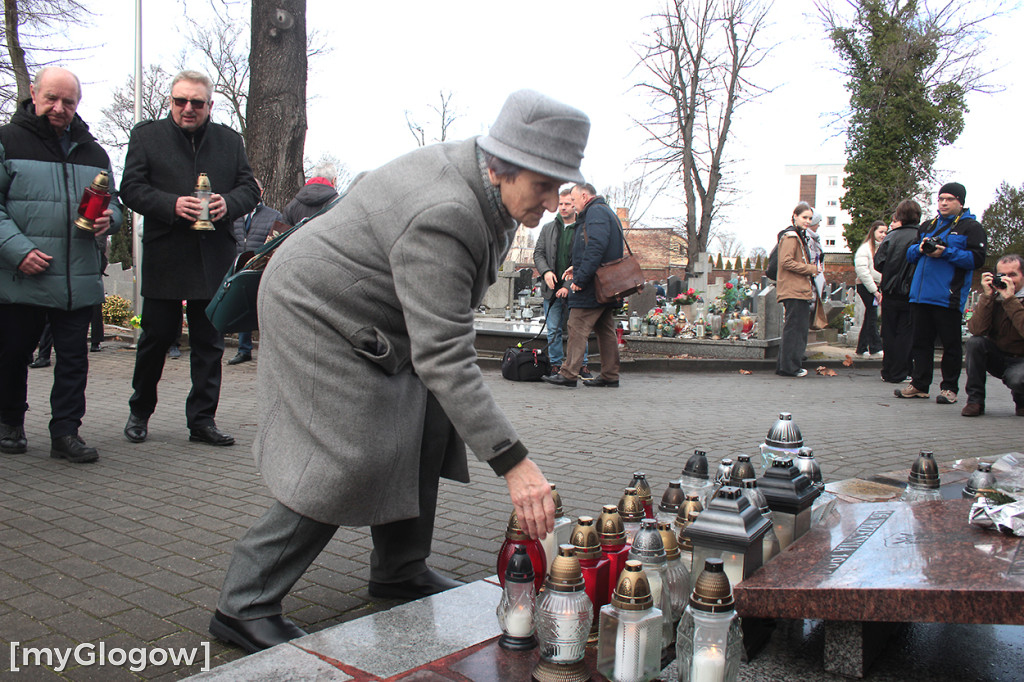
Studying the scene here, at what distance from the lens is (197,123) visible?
5285mm

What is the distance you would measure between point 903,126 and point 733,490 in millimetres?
34433

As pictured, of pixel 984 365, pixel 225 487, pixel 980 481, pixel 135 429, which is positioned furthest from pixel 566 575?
pixel 984 365

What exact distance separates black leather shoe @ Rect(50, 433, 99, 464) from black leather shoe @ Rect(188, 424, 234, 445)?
0.74m

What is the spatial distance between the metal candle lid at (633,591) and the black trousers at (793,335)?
925cm

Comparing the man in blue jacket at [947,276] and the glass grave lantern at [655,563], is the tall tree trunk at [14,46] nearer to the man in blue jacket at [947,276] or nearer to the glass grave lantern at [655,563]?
the man in blue jacket at [947,276]

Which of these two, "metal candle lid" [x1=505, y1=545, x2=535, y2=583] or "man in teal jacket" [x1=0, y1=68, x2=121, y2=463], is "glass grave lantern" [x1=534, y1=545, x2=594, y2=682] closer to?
"metal candle lid" [x1=505, y1=545, x2=535, y2=583]

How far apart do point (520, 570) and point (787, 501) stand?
96 centimetres

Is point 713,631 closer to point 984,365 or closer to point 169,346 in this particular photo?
point 169,346

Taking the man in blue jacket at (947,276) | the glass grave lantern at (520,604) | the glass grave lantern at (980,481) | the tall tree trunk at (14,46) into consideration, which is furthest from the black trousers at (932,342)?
the tall tree trunk at (14,46)

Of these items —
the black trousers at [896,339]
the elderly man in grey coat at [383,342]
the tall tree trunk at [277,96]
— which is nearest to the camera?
the elderly man in grey coat at [383,342]

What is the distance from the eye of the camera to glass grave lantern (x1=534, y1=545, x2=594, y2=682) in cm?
215

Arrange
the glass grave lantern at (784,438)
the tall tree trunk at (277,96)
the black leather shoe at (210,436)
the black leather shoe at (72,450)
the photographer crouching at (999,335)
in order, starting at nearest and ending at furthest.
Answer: the glass grave lantern at (784,438) < the black leather shoe at (72,450) < the black leather shoe at (210,436) < the photographer crouching at (999,335) < the tall tree trunk at (277,96)

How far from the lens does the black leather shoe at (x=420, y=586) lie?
10.1 ft

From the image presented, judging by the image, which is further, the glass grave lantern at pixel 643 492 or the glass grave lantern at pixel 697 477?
the glass grave lantern at pixel 697 477
